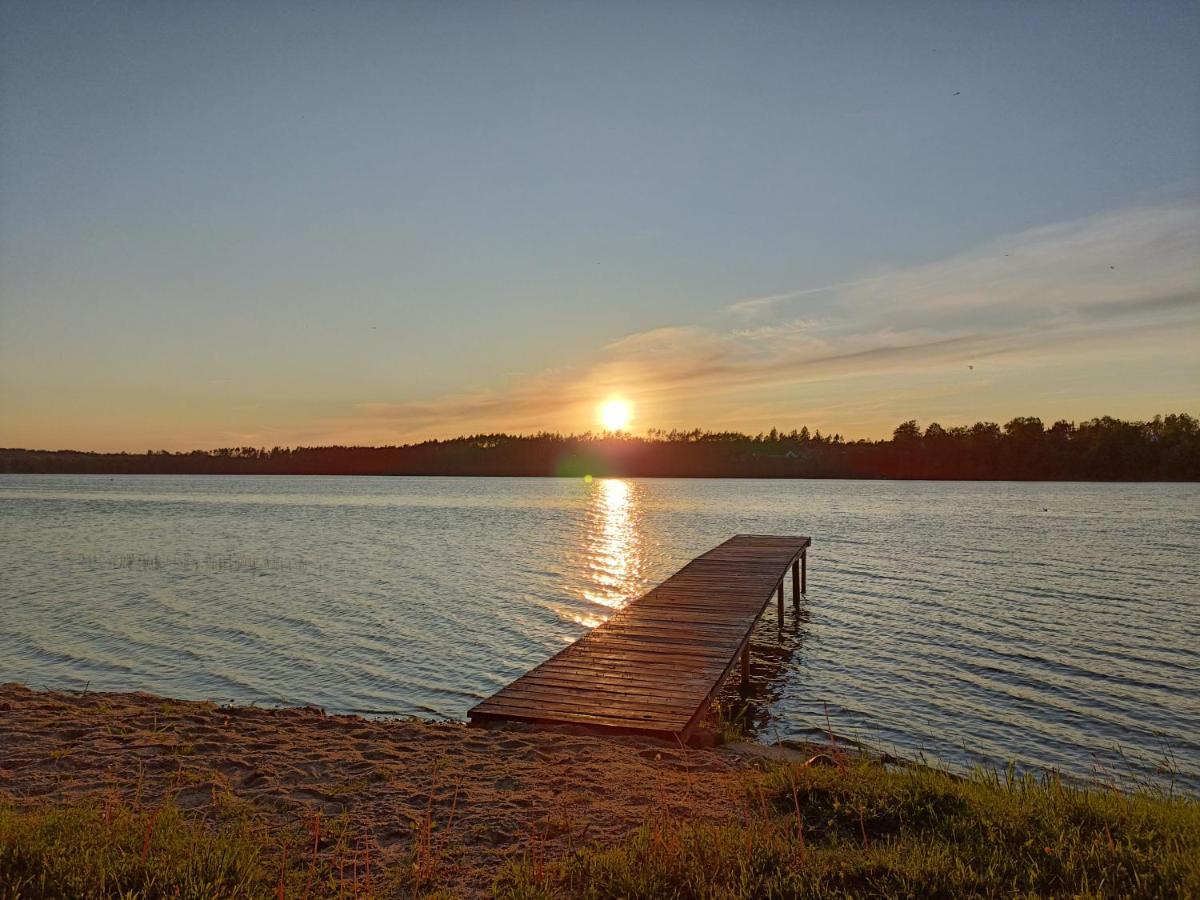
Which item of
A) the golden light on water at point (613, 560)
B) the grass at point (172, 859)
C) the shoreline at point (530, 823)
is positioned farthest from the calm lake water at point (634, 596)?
the grass at point (172, 859)

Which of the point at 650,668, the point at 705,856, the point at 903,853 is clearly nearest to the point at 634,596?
the point at 650,668

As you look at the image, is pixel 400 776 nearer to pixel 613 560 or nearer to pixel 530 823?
Answer: pixel 530 823

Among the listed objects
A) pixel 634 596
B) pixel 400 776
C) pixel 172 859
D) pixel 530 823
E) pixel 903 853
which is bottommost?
pixel 634 596

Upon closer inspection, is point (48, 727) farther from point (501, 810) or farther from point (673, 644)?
point (673, 644)

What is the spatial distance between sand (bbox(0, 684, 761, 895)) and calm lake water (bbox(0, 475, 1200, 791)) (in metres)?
3.47

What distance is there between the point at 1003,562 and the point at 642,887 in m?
29.3

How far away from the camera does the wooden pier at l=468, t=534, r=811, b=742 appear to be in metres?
8.97

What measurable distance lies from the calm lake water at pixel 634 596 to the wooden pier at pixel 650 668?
1.49 m

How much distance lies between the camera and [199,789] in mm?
6941

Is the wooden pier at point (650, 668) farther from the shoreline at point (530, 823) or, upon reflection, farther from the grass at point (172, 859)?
the grass at point (172, 859)

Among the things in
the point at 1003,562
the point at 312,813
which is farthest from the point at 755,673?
the point at 1003,562

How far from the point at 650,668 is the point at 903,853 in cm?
577

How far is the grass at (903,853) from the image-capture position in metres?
4.84

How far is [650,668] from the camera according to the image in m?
11.0
